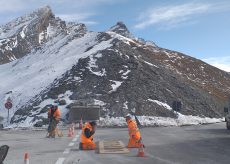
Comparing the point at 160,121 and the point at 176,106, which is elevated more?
the point at 176,106

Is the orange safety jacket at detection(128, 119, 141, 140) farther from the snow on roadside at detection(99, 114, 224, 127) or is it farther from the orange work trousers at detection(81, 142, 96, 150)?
the snow on roadside at detection(99, 114, 224, 127)

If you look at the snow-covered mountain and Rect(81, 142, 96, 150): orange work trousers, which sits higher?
the snow-covered mountain

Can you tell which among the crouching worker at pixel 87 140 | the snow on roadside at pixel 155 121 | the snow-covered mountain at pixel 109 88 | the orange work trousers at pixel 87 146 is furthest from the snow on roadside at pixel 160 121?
the orange work trousers at pixel 87 146

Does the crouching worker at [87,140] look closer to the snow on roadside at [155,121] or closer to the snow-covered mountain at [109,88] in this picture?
the snow on roadside at [155,121]

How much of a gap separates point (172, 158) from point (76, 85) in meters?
35.9

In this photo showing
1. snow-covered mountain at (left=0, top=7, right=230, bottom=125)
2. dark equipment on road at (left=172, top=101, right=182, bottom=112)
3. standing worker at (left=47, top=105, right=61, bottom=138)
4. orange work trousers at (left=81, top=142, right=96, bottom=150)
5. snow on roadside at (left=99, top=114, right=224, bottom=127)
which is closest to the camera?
orange work trousers at (left=81, top=142, right=96, bottom=150)

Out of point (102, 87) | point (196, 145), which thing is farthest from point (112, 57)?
point (196, 145)

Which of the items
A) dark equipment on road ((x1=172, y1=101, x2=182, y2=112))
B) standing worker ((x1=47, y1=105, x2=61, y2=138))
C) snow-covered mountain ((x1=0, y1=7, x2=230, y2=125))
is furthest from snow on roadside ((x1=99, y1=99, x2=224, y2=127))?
standing worker ((x1=47, y1=105, x2=61, y2=138))

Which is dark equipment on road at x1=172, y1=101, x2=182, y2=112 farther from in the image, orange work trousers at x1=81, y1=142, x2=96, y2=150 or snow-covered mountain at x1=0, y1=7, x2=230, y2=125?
orange work trousers at x1=81, y1=142, x2=96, y2=150

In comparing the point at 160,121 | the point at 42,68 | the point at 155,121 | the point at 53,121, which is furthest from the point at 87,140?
the point at 42,68

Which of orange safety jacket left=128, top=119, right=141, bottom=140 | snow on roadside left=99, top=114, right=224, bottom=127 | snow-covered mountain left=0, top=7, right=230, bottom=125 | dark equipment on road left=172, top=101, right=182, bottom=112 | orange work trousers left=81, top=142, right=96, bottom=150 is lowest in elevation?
orange work trousers left=81, top=142, right=96, bottom=150

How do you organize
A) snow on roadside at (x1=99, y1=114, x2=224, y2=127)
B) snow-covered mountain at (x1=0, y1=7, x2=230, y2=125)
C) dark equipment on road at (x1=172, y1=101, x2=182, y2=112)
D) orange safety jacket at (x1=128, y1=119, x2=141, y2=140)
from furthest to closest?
snow-covered mountain at (x1=0, y1=7, x2=230, y2=125), dark equipment on road at (x1=172, y1=101, x2=182, y2=112), snow on roadside at (x1=99, y1=114, x2=224, y2=127), orange safety jacket at (x1=128, y1=119, x2=141, y2=140)

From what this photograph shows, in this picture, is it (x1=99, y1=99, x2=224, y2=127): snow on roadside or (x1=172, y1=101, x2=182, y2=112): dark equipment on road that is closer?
(x1=99, y1=99, x2=224, y2=127): snow on roadside

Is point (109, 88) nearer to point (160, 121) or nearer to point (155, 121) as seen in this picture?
point (155, 121)
